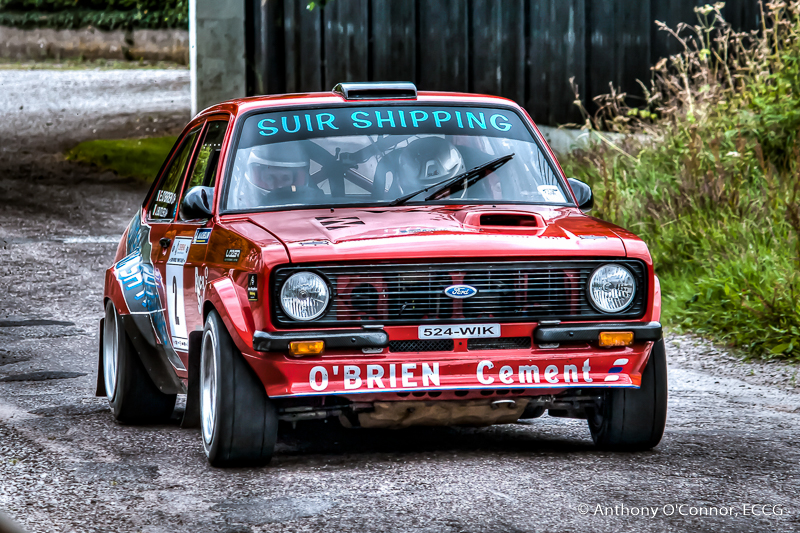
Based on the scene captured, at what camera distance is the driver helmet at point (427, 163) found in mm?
6137

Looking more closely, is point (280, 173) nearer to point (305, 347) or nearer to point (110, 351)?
point (305, 347)

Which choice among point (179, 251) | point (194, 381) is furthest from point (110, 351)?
point (194, 381)

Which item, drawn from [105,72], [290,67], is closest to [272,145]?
[290,67]

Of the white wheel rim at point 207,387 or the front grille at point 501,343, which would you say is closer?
the front grille at point 501,343

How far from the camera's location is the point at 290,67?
695 inches

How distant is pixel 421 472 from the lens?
5379mm

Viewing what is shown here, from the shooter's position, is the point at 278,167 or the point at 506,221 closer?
the point at 506,221

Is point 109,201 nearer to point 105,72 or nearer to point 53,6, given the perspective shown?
point 105,72

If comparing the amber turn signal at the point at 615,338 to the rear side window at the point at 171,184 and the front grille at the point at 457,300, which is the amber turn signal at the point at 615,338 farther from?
the rear side window at the point at 171,184

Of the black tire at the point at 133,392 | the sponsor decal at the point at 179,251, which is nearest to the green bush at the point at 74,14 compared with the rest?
the black tire at the point at 133,392

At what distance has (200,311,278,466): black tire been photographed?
526cm

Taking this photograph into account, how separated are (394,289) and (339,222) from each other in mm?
484

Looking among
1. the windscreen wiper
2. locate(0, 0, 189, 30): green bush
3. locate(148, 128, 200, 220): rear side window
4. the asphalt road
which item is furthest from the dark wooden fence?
locate(0, 0, 189, 30): green bush

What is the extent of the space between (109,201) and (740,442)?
13094 mm
